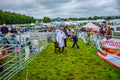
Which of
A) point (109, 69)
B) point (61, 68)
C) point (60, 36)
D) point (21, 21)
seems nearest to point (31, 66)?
point (61, 68)

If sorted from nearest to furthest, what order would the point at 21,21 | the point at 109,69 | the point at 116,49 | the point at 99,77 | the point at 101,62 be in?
the point at 99,77 < the point at 116,49 < the point at 109,69 < the point at 101,62 < the point at 21,21

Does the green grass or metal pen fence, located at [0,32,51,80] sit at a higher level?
metal pen fence, located at [0,32,51,80]

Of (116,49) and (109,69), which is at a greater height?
(116,49)

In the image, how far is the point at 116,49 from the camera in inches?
381

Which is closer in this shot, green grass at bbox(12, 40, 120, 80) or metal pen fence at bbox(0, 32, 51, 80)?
metal pen fence at bbox(0, 32, 51, 80)

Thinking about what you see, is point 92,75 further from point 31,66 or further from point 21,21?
point 21,21

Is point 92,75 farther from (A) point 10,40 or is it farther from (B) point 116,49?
(A) point 10,40

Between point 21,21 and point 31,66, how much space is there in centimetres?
13302

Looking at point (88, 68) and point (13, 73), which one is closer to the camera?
point (13, 73)

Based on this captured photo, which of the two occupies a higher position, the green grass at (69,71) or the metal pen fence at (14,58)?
the metal pen fence at (14,58)

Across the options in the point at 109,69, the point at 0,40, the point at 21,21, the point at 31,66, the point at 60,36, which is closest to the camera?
the point at 109,69

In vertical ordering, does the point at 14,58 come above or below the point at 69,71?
above

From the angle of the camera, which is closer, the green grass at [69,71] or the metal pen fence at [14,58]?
the metal pen fence at [14,58]

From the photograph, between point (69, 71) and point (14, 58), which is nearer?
point (14, 58)
